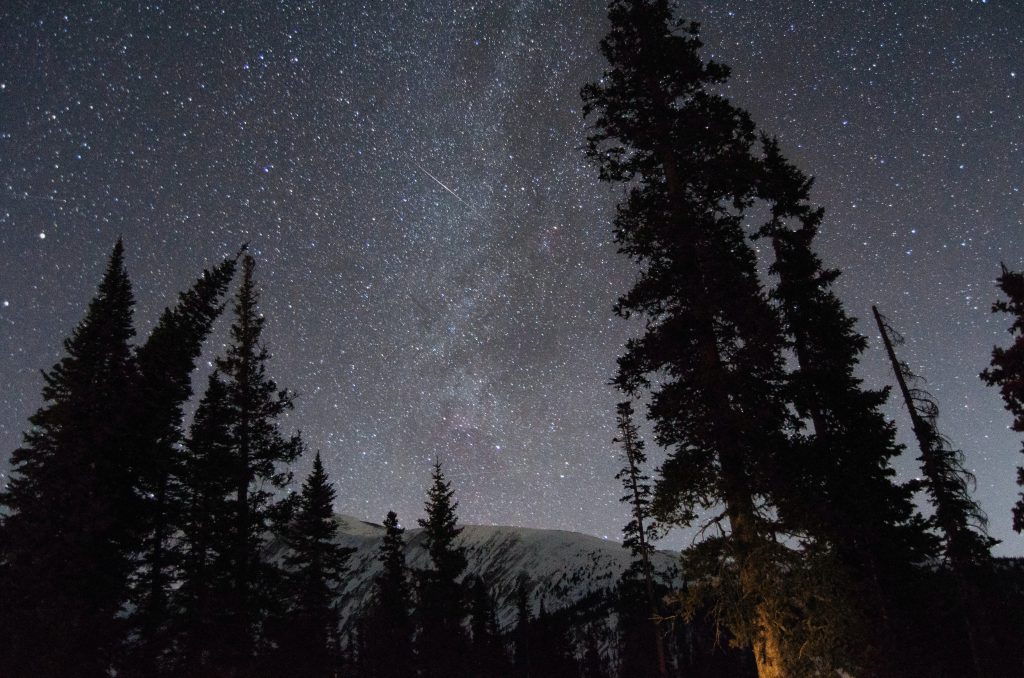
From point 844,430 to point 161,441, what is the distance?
24.4 meters

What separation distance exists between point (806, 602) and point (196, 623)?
2044 cm

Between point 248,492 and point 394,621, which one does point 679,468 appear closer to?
point 248,492

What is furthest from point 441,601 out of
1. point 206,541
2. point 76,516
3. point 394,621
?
point 76,516

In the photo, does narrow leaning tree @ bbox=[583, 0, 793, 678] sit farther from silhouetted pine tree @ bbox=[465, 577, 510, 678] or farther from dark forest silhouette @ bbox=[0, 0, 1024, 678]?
silhouetted pine tree @ bbox=[465, 577, 510, 678]

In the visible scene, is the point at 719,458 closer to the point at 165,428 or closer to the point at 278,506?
the point at 278,506

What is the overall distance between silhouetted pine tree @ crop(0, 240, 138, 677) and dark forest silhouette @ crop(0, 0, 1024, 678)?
68 mm

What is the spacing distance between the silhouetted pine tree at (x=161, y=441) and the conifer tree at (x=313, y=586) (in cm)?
782

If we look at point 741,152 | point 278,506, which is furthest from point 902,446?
point 278,506

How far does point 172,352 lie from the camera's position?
23156 millimetres

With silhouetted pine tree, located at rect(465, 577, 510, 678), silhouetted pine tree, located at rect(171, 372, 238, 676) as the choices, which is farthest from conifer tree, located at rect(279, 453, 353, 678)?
silhouetted pine tree, located at rect(465, 577, 510, 678)

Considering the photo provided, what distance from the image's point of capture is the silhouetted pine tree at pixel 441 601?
36312 mm

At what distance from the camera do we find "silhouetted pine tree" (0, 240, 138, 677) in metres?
16.4

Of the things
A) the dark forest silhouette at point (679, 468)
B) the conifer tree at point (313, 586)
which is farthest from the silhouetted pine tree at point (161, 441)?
the conifer tree at point (313, 586)

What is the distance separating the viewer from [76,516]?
1836cm
